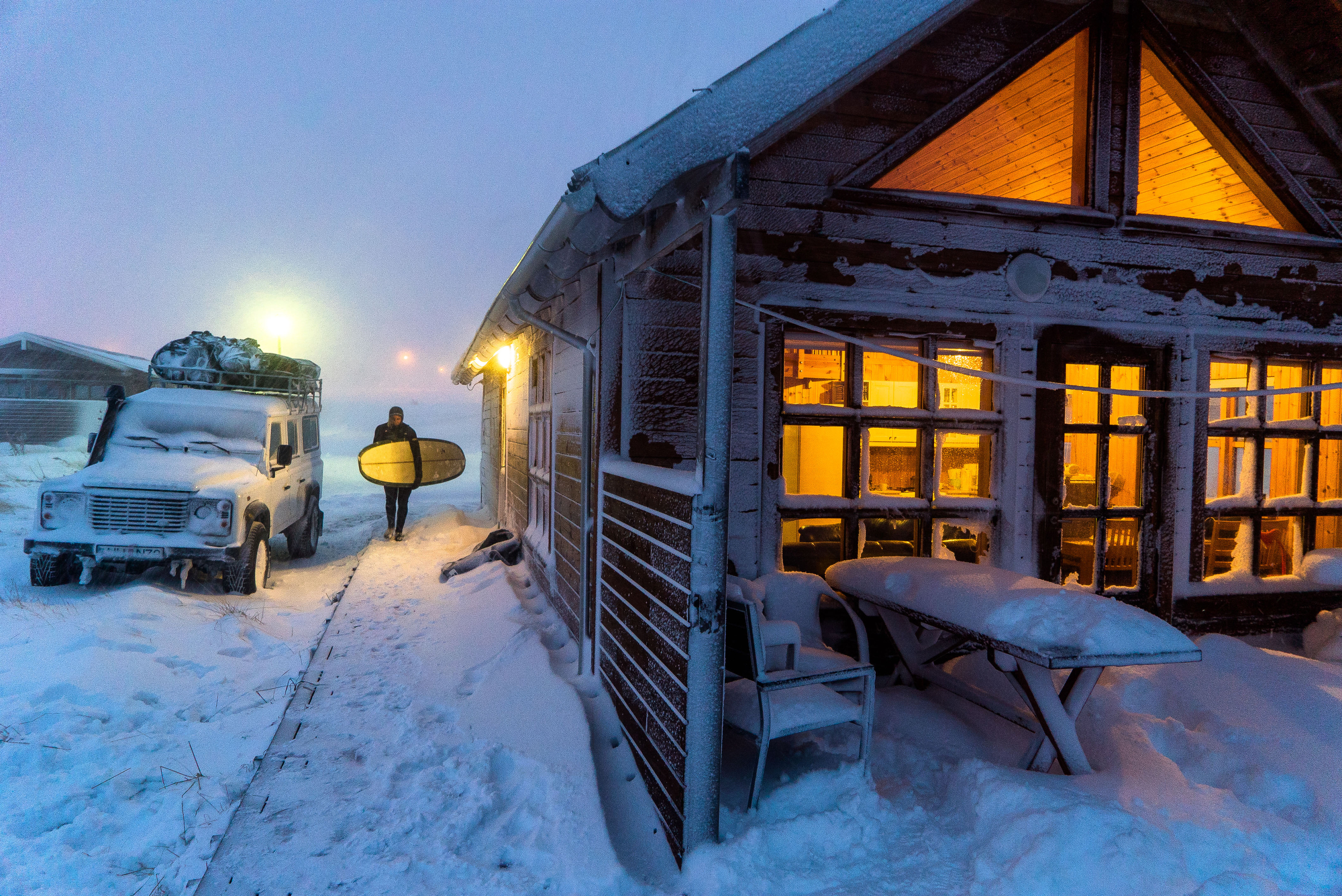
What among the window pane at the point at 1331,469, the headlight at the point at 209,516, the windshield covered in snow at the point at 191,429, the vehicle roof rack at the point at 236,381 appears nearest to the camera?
the window pane at the point at 1331,469

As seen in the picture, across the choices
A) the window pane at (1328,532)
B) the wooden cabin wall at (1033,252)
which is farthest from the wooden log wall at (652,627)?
the window pane at (1328,532)

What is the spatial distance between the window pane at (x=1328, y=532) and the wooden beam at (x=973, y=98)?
4.09 m

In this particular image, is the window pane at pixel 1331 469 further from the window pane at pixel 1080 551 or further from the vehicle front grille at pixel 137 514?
the vehicle front grille at pixel 137 514

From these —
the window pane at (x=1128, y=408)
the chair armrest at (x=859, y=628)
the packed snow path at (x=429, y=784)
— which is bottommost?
the packed snow path at (x=429, y=784)

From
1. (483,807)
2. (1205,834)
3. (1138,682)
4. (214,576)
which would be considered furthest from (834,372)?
(214,576)

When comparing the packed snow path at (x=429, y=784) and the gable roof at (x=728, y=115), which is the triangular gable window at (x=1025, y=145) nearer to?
the gable roof at (x=728, y=115)

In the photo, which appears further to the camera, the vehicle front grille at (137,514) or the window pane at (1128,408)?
the vehicle front grille at (137,514)

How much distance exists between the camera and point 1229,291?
4734 mm

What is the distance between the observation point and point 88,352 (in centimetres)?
2406

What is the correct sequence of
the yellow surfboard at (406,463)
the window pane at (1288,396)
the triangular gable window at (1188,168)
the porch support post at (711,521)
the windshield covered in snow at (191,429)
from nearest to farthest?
the porch support post at (711,521) < the triangular gable window at (1188,168) < the window pane at (1288,396) < the windshield covered in snow at (191,429) < the yellow surfboard at (406,463)

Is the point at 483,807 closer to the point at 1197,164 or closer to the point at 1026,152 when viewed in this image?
the point at 1026,152

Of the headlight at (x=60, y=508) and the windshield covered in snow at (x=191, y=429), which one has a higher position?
the windshield covered in snow at (x=191, y=429)

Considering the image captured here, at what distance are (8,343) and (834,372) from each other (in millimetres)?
29617

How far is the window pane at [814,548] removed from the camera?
445cm
